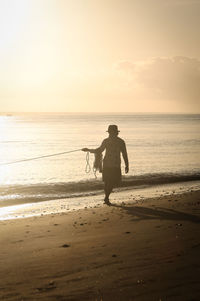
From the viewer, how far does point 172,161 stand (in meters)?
28.0

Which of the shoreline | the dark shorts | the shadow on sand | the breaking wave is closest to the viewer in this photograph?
the shadow on sand

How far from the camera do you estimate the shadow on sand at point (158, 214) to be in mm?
8427

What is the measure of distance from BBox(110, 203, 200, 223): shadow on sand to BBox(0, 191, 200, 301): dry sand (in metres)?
0.02

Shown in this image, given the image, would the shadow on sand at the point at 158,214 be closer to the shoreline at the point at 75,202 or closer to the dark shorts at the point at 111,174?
the dark shorts at the point at 111,174

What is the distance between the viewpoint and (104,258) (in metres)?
5.74

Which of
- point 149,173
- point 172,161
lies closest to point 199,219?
point 149,173

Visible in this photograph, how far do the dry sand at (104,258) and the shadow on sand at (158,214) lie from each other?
0.07 ft

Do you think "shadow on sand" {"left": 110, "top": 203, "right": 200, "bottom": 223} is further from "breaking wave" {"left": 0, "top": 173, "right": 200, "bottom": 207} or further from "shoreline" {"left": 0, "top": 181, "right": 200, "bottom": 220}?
"breaking wave" {"left": 0, "top": 173, "right": 200, "bottom": 207}

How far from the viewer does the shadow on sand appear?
843cm

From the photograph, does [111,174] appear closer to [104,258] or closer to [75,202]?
[75,202]

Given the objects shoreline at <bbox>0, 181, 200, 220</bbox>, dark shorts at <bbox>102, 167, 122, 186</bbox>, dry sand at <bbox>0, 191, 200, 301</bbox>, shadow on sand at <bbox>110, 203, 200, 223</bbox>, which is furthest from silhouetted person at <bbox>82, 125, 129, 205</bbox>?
dry sand at <bbox>0, 191, 200, 301</bbox>

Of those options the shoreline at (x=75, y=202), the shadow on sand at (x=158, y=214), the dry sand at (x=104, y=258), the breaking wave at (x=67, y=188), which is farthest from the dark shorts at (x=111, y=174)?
the breaking wave at (x=67, y=188)

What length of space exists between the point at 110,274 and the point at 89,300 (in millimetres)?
761

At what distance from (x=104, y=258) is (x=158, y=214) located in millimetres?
3619
